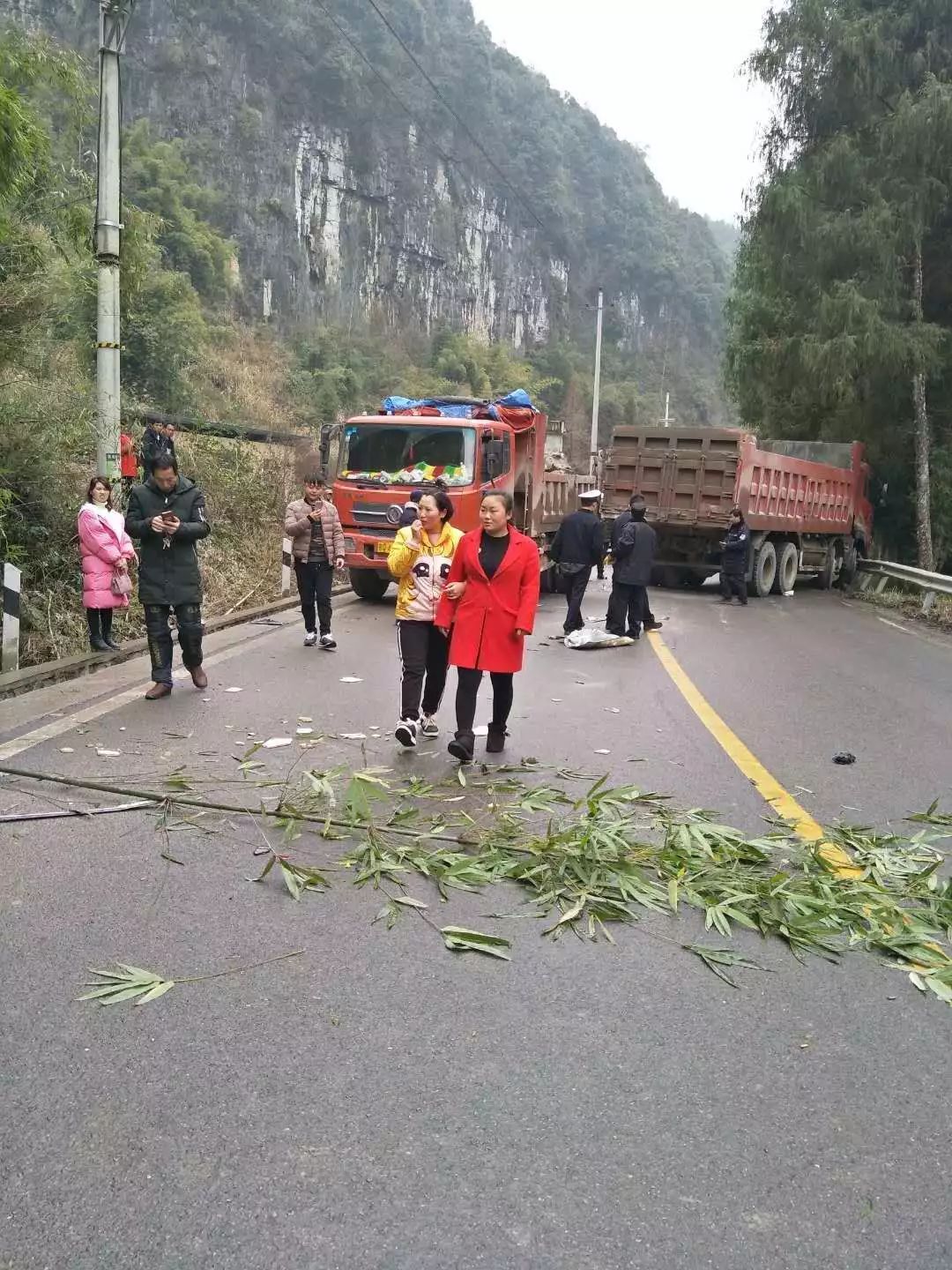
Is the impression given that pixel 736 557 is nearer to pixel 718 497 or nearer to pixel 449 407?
pixel 718 497

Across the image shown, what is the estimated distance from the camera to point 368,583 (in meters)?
16.3

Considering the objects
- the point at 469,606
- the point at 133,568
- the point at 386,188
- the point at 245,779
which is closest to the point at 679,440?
the point at 133,568

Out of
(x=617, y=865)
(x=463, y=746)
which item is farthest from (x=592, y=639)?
(x=617, y=865)

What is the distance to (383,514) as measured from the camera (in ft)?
49.5

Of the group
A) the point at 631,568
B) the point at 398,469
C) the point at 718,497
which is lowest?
the point at 631,568

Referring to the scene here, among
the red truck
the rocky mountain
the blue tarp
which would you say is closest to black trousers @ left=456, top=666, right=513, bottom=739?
the red truck

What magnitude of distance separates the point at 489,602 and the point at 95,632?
16.0 ft

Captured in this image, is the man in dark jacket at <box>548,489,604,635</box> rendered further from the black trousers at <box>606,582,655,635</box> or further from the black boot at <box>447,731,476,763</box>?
the black boot at <box>447,731,476,763</box>

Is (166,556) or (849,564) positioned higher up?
(166,556)

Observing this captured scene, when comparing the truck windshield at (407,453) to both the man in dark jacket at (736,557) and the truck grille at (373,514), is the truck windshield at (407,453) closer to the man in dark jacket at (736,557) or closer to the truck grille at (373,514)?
the truck grille at (373,514)

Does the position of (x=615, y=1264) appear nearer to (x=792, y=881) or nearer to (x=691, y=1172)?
(x=691, y=1172)

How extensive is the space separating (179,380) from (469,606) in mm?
28132

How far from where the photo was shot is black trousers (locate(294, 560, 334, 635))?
11.3 m

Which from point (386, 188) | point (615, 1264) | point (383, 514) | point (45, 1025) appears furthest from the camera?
point (386, 188)
